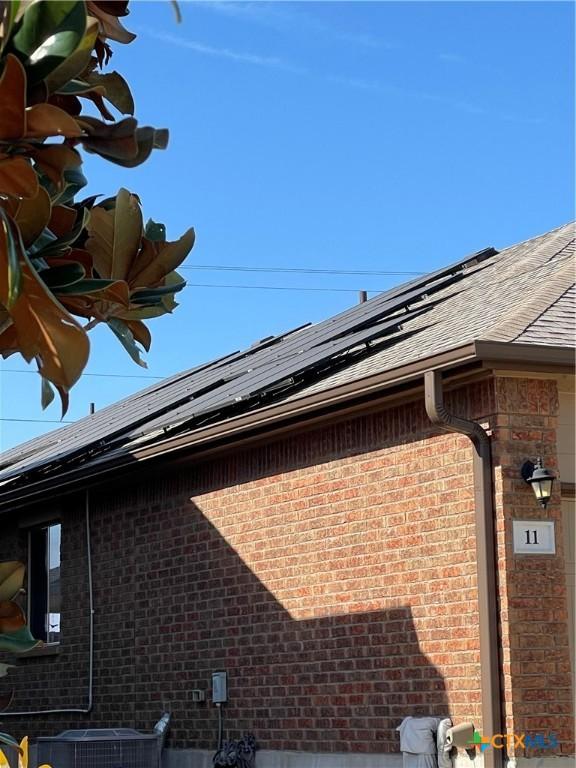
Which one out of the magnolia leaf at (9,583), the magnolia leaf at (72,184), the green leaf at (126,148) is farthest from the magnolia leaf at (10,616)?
the green leaf at (126,148)

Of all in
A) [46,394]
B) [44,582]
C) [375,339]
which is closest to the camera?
[46,394]

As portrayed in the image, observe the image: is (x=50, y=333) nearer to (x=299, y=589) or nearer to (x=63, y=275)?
(x=63, y=275)

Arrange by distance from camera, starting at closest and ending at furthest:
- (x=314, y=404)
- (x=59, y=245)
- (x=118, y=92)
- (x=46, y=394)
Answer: (x=59, y=245) < (x=46, y=394) < (x=118, y=92) < (x=314, y=404)

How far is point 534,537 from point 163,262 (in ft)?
15.6

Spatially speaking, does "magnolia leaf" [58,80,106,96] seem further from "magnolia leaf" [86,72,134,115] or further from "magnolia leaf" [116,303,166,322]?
"magnolia leaf" [116,303,166,322]

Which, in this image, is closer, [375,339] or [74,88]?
[74,88]

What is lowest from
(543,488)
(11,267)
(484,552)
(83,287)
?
(484,552)

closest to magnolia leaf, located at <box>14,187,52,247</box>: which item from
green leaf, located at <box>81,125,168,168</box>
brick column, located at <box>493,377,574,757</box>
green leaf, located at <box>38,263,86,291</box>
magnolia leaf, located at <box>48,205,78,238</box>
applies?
green leaf, located at <box>38,263,86,291</box>

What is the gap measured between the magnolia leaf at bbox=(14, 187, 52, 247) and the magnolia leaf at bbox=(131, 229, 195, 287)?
749 mm

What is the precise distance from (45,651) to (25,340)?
1110 cm

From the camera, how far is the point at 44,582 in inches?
603

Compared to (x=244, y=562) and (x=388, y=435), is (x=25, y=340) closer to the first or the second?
(x=388, y=435)

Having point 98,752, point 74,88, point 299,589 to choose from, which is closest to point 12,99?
point 74,88

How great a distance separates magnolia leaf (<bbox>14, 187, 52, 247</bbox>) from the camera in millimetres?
4215
